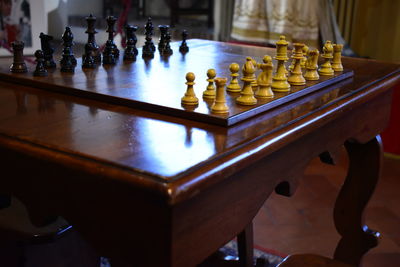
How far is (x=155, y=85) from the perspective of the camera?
1.37 meters

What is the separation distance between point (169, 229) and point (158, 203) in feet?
0.16

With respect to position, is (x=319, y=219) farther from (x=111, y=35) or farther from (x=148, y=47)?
(x=111, y=35)

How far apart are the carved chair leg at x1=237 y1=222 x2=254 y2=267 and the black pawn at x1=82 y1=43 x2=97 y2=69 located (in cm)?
87

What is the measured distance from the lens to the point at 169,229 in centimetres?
87

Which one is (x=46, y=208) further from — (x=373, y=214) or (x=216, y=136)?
(x=373, y=214)

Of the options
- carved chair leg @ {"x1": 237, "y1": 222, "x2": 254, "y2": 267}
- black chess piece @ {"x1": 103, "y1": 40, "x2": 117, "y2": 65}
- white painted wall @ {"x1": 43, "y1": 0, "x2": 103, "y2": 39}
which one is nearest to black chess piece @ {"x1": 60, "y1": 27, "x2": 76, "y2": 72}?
black chess piece @ {"x1": 103, "y1": 40, "x2": 117, "y2": 65}

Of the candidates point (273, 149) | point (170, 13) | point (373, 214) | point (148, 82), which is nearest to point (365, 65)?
point (148, 82)

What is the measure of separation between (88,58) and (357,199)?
1.09 metres

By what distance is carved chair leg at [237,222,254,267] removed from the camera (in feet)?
6.79

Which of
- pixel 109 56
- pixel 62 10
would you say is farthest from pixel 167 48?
pixel 62 10

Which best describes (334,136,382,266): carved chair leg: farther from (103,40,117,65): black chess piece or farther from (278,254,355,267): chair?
(103,40,117,65): black chess piece

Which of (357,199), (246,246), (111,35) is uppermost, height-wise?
(111,35)

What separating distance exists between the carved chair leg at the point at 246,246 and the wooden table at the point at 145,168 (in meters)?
0.79

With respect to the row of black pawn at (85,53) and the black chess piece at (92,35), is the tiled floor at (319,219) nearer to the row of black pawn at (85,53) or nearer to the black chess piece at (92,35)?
the row of black pawn at (85,53)
